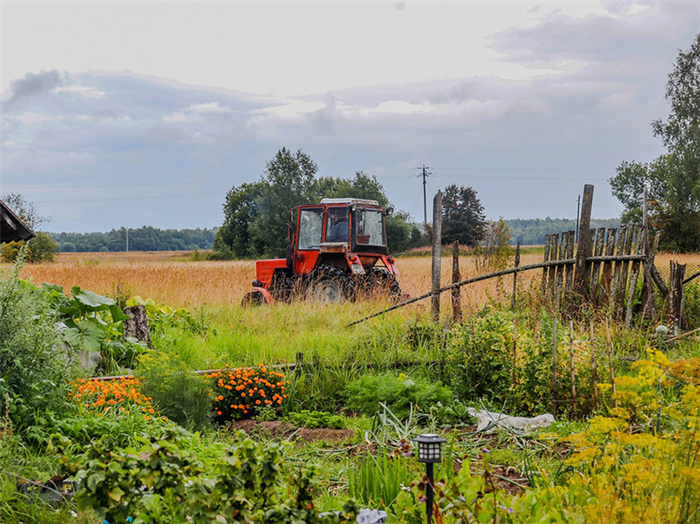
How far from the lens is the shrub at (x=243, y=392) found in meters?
5.13

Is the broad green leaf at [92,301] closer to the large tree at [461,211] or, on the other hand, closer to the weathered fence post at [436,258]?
the weathered fence post at [436,258]

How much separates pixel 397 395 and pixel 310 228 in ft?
17.7

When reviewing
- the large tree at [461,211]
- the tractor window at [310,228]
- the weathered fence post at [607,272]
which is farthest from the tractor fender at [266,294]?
the large tree at [461,211]

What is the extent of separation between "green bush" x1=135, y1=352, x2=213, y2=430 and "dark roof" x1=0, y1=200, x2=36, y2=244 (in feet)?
10.00

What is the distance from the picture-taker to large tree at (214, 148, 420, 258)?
1457 inches

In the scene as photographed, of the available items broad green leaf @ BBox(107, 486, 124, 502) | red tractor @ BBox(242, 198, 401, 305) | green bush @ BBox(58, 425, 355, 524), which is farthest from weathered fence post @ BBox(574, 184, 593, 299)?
broad green leaf @ BBox(107, 486, 124, 502)

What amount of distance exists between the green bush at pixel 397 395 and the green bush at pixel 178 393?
1226 mm

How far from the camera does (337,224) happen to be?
380 inches

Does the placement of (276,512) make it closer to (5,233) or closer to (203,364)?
(203,364)

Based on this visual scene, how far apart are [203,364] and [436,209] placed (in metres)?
3.32

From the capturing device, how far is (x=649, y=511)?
6.66ft

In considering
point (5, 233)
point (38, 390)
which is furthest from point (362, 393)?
point (5, 233)

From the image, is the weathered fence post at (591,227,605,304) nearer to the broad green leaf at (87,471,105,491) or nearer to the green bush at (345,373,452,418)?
the green bush at (345,373,452,418)

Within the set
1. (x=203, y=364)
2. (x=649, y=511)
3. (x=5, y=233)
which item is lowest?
(x=203, y=364)
